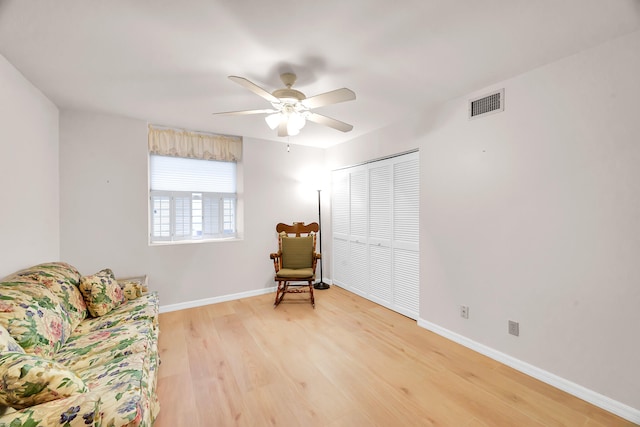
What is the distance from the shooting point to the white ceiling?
1465 mm

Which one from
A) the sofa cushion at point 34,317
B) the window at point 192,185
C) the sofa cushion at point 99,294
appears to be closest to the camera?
the sofa cushion at point 34,317

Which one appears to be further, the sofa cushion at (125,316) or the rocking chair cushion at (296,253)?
the rocking chair cushion at (296,253)

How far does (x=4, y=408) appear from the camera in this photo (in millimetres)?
994

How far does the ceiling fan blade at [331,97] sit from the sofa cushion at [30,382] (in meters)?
1.97

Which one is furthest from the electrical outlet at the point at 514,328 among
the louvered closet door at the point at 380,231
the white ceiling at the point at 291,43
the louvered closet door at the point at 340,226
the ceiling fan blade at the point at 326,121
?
the louvered closet door at the point at 340,226

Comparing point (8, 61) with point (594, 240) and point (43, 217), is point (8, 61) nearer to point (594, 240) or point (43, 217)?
point (43, 217)

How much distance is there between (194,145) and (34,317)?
104 inches

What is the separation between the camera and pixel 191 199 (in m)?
3.75

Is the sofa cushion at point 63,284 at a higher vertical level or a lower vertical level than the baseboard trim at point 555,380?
higher

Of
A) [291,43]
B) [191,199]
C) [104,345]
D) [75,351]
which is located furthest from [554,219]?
[191,199]

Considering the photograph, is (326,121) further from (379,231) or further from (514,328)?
(514,328)

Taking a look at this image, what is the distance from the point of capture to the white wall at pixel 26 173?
1.94 metres

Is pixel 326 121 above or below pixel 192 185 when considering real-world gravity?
above

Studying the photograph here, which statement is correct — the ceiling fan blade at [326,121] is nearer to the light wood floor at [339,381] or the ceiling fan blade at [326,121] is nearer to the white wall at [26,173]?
the light wood floor at [339,381]
